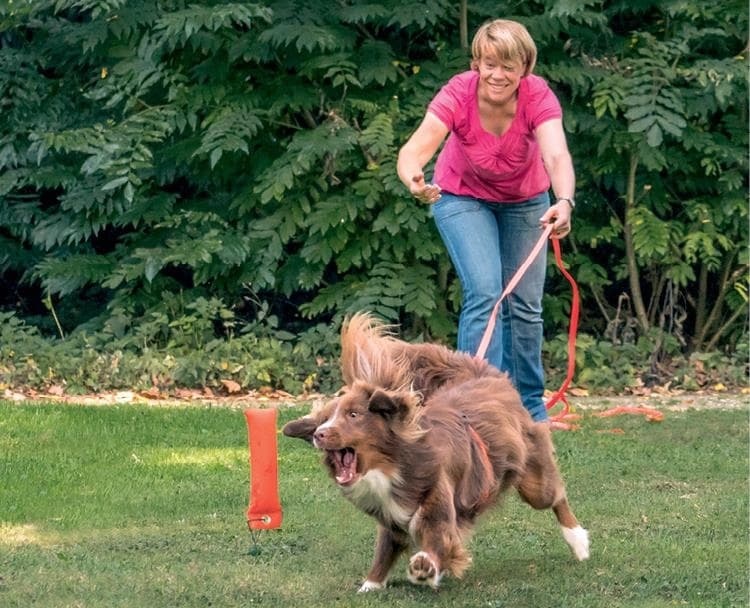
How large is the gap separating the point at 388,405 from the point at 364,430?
117mm

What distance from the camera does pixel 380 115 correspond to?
1067 cm

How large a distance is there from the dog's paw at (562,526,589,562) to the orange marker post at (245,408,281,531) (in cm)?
117

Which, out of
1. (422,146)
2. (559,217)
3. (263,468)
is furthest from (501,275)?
(263,468)

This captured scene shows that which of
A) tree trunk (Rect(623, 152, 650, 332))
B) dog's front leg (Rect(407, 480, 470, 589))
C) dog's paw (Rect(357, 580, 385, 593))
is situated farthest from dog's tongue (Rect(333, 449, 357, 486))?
tree trunk (Rect(623, 152, 650, 332))

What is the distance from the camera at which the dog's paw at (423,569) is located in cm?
482

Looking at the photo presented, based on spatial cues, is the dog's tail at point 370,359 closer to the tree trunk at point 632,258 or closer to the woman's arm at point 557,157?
the woman's arm at point 557,157

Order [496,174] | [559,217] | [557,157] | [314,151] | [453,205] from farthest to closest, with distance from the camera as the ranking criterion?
[314,151]
[453,205]
[496,174]
[557,157]
[559,217]

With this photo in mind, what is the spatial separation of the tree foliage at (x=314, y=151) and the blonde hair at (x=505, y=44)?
3865 millimetres

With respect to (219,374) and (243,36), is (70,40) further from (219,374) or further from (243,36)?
(219,374)

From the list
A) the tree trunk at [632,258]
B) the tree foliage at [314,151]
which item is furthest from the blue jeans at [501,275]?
the tree trunk at [632,258]

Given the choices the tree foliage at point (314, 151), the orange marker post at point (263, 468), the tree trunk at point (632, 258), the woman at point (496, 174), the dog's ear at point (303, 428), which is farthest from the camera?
the tree trunk at point (632, 258)

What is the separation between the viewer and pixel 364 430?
4789 millimetres

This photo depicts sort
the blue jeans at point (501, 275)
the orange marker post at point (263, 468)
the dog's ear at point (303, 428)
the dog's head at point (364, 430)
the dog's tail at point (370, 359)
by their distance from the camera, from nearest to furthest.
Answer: the dog's head at point (364, 430)
the dog's ear at point (303, 428)
the dog's tail at point (370, 359)
the orange marker post at point (263, 468)
the blue jeans at point (501, 275)

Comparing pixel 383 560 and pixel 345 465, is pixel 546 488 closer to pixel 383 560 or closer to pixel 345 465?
pixel 383 560
